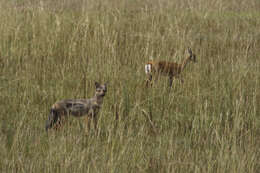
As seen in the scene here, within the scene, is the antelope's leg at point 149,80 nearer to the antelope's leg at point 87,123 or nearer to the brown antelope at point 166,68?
the brown antelope at point 166,68

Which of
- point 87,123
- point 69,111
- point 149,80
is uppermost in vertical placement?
point 149,80

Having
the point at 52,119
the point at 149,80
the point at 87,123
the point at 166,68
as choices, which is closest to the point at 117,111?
the point at 87,123

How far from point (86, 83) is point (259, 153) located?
2.02m

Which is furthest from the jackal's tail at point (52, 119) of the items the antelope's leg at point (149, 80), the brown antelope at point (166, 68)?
the brown antelope at point (166, 68)

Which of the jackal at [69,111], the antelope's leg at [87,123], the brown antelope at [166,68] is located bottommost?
the antelope's leg at [87,123]

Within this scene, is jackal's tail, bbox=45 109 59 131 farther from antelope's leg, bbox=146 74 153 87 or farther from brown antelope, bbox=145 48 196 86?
brown antelope, bbox=145 48 196 86

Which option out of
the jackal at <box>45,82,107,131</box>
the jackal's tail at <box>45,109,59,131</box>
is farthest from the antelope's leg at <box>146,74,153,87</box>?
the jackal's tail at <box>45,109,59,131</box>

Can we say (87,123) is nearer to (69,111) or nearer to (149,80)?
(69,111)

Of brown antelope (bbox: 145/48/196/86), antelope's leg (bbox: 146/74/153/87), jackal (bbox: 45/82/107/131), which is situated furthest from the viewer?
brown antelope (bbox: 145/48/196/86)

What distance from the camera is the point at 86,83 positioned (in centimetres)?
474

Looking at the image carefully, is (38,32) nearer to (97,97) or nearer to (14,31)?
(14,31)

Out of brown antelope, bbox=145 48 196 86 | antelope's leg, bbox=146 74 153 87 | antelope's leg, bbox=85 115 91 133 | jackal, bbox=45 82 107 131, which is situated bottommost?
antelope's leg, bbox=85 115 91 133

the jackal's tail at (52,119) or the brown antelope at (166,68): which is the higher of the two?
the brown antelope at (166,68)

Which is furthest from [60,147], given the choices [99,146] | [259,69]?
[259,69]
